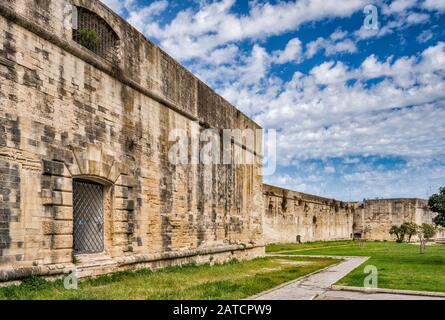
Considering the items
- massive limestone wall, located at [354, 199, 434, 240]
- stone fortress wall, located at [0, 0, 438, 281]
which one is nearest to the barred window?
stone fortress wall, located at [0, 0, 438, 281]

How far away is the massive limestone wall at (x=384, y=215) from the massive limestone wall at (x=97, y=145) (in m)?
32.9

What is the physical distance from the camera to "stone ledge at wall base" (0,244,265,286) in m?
7.54

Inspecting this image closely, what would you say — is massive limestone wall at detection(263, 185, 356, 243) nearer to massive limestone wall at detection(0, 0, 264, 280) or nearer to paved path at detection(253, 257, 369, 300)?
massive limestone wall at detection(0, 0, 264, 280)

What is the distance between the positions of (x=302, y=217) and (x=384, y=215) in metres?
13.7

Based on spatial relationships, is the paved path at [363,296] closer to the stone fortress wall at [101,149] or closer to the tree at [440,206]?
the stone fortress wall at [101,149]

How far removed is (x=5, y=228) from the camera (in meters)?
7.27

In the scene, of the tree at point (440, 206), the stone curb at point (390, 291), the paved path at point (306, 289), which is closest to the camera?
the paved path at point (306, 289)

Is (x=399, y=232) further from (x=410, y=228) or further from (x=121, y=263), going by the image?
(x=121, y=263)

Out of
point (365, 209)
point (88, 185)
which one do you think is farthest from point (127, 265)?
point (365, 209)

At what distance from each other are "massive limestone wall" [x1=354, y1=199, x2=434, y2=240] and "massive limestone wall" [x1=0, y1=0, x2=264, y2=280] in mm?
32930

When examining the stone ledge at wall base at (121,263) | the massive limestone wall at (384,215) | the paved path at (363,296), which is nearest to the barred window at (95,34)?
the stone ledge at wall base at (121,263)

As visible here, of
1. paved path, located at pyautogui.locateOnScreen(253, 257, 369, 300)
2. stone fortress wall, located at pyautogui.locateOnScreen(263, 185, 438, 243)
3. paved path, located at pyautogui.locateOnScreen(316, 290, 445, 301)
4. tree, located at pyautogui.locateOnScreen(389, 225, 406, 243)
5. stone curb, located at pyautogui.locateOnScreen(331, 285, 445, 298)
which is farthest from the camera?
tree, located at pyautogui.locateOnScreen(389, 225, 406, 243)

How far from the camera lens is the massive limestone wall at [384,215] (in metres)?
44.2

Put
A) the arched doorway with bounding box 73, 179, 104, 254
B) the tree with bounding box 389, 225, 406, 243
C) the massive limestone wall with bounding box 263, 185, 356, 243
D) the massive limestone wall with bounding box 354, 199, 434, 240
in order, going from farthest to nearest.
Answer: the massive limestone wall with bounding box 354, 199, 434, 240 → the tree with bounding box 389, 225, 406, 243 → the massive limestone wall with bounding box 263, 185, 356, 243 → the arched doorway with bounding box 73, 179, 104, 254
